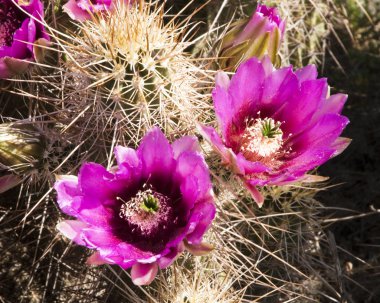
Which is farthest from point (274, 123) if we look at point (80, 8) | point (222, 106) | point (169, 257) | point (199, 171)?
point (80, 8)

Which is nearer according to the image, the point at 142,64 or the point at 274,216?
the point at 142,64

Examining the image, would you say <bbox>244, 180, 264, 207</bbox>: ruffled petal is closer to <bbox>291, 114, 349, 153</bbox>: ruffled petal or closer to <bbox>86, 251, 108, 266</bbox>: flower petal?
<bbox>291, 114, 349, 153</bbox>: ruffled petal

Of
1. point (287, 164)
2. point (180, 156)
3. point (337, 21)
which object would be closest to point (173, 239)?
point (180, 156)

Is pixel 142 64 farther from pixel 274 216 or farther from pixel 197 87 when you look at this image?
pixel 274 216

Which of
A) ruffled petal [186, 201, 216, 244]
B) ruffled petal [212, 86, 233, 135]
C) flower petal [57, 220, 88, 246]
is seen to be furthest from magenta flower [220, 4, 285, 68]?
flower petal [57, 220, 88, 246]

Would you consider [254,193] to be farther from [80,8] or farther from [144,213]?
[80,8]

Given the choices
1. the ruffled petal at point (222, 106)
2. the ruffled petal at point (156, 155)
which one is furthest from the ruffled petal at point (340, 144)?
the ruffled petal at point (156, 155)

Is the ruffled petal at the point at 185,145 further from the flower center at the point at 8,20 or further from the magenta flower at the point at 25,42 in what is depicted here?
the flower center at the point at 8,20
